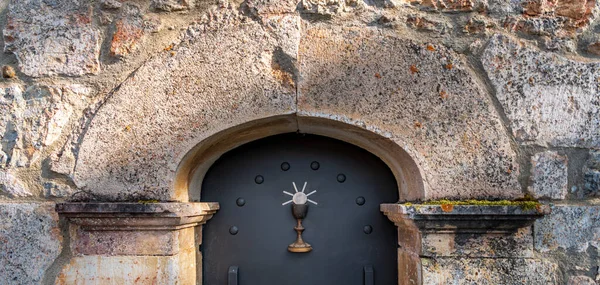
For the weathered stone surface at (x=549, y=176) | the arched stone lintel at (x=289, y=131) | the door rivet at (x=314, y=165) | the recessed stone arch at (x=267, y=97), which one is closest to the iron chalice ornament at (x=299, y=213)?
the door rivet at (x=314, y=165)

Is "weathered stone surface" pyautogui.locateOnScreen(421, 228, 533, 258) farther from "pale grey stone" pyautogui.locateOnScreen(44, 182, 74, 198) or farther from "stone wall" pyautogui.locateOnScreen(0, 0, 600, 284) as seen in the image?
"pale grey stone" pyautogui.locateOnScreen(44, 182, 74, 198)

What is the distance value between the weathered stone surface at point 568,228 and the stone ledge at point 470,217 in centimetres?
8

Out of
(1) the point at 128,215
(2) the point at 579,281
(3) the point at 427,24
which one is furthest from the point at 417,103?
(1) the point at 128,215

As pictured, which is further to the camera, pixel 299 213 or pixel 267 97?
pixel 299 213

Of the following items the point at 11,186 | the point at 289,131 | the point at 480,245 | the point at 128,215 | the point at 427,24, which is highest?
the point at 427,24

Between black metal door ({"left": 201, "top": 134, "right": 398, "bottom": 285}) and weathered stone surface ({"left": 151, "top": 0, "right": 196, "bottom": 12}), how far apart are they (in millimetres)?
626

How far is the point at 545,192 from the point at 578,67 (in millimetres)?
474

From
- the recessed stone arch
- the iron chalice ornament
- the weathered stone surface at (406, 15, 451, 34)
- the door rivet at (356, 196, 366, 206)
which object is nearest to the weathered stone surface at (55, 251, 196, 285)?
the recessed stone arch

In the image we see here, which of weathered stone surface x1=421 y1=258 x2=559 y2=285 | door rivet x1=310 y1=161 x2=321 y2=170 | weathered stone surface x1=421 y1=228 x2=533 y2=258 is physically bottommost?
weathered stone surface x1=421 y1=258 x2=559 y2=285

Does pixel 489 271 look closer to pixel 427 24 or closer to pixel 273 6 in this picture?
pixel 427 24

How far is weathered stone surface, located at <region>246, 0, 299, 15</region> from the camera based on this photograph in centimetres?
180

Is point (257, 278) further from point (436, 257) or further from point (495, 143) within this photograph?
point (495, 143)

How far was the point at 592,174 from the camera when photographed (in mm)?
1726

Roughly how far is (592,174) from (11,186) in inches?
84.5
